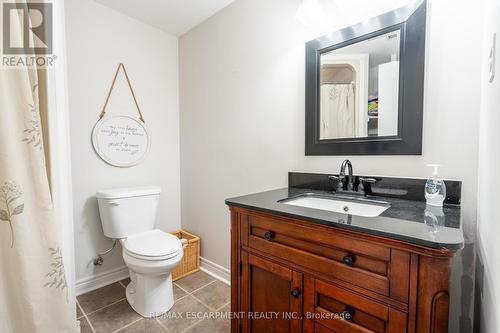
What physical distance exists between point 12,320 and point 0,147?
637mm

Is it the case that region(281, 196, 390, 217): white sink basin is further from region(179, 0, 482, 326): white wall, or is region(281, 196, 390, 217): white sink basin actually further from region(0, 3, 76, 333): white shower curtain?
region(0, 3, 76, 333): white shower curtain

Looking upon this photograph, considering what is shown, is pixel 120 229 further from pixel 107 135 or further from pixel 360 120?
pixel 360 120

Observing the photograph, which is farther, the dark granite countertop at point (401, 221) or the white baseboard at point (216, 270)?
the white baseboard at point (216, 270)

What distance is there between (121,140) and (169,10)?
45.6 inches

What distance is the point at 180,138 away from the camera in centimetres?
251

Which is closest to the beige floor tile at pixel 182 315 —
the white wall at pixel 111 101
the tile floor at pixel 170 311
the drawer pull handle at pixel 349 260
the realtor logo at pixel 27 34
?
the tile floor at pixel 170 311

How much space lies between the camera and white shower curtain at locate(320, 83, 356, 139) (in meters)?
1.38

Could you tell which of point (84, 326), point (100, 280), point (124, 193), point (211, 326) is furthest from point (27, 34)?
point (100, 280)

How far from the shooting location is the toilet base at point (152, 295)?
5.38ft

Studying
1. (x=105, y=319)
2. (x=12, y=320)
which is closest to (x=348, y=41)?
(x=12, y=320)

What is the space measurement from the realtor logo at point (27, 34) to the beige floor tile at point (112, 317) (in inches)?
60.2

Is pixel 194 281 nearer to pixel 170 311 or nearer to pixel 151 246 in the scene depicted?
pixel 170 311

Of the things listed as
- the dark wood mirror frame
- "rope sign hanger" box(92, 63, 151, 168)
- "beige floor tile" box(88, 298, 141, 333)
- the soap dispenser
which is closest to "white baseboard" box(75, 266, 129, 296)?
"beige floor tile" box(88, 298, 141, 333)

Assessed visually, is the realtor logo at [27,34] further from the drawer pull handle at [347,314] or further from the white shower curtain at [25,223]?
the drawer pull handle at [347,314]
